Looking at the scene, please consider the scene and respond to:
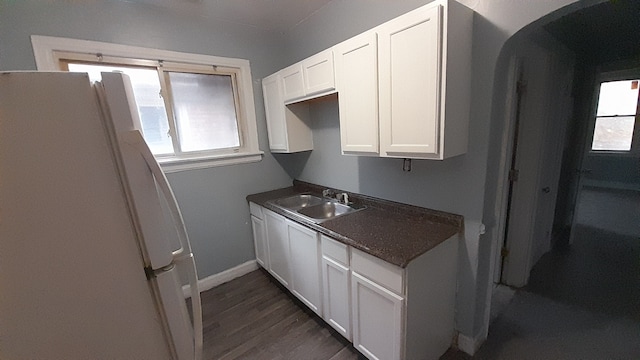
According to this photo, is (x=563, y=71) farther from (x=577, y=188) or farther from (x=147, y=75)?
(x=147, y=75)

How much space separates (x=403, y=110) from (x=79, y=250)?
1483mm

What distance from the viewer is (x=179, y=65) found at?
2156 mm

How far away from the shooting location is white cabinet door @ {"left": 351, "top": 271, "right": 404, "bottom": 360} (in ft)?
4.09

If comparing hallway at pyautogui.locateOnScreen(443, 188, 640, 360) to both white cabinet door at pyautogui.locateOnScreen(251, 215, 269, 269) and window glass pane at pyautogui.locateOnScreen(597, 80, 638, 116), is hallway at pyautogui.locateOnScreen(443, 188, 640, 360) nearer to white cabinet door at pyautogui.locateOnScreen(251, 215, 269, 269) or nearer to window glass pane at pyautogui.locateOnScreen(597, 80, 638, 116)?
white cabinet door at pyautogui.locateOnScreen(251, 215, 269, 269)

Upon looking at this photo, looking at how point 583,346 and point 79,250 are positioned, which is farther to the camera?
point 583,346

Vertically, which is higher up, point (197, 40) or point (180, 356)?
point (197, 40)

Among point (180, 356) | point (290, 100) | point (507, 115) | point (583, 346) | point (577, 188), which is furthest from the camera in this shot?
point (577, 188)

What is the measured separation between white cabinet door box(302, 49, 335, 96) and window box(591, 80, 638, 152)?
591 cm

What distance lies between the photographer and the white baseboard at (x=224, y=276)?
241 cm

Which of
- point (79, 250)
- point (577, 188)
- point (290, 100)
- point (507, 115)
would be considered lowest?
point (577, 188)

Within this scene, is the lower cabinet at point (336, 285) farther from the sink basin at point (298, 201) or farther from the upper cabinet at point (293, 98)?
the upper cabinet at point (293, 98)

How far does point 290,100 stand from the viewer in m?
2.21

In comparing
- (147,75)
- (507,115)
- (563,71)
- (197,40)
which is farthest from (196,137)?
(563,71)

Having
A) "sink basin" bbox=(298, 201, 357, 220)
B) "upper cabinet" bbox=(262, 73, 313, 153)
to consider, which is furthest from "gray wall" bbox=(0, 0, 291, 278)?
"sink basin" bbox=(298, 201, 357, 220)
